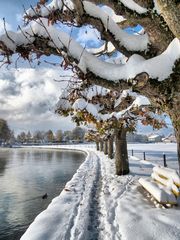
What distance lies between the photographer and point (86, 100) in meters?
7.77

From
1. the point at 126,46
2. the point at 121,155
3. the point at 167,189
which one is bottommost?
the point at 167,189

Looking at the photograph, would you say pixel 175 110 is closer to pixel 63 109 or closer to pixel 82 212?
pixel 63 109

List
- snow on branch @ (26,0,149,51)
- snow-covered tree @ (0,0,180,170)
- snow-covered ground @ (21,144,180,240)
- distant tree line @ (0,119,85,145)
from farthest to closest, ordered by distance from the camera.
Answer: distant tree line @ (0,119,85,145)
snow-covered ground @ (21,144,180,240)
snow on branch @ (26,0,149,51)
snow-covered tree @ (0,0,180,170)

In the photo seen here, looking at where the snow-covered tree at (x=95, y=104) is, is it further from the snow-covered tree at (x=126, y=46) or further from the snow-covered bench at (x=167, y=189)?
the snow-covered bench at (x=167, y=189)

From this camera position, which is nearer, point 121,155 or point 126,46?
point 126,46

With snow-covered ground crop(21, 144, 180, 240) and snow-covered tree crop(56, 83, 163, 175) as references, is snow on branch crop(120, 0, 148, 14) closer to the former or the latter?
snow-covered tree crop(56, 83, 163, 175)

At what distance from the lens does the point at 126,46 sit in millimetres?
5547

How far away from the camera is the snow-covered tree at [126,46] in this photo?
447 centimetres

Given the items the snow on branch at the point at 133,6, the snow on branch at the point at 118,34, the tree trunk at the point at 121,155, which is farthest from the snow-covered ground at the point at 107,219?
the tree trunk at the point at 121,155

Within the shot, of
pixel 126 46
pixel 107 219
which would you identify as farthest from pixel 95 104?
pixel 126 46

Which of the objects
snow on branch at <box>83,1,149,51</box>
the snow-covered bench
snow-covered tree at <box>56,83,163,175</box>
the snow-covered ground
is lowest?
the snow-covered ground

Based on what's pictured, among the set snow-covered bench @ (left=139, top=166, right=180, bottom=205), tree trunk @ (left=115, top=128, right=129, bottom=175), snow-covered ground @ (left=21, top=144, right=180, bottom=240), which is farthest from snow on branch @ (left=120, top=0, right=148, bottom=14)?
tree trunk @ (left=115, top=128, right=129, bottom=175)

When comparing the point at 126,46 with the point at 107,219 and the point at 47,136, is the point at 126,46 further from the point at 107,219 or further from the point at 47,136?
the point at 47,136

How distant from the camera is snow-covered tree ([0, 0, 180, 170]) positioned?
447cm
